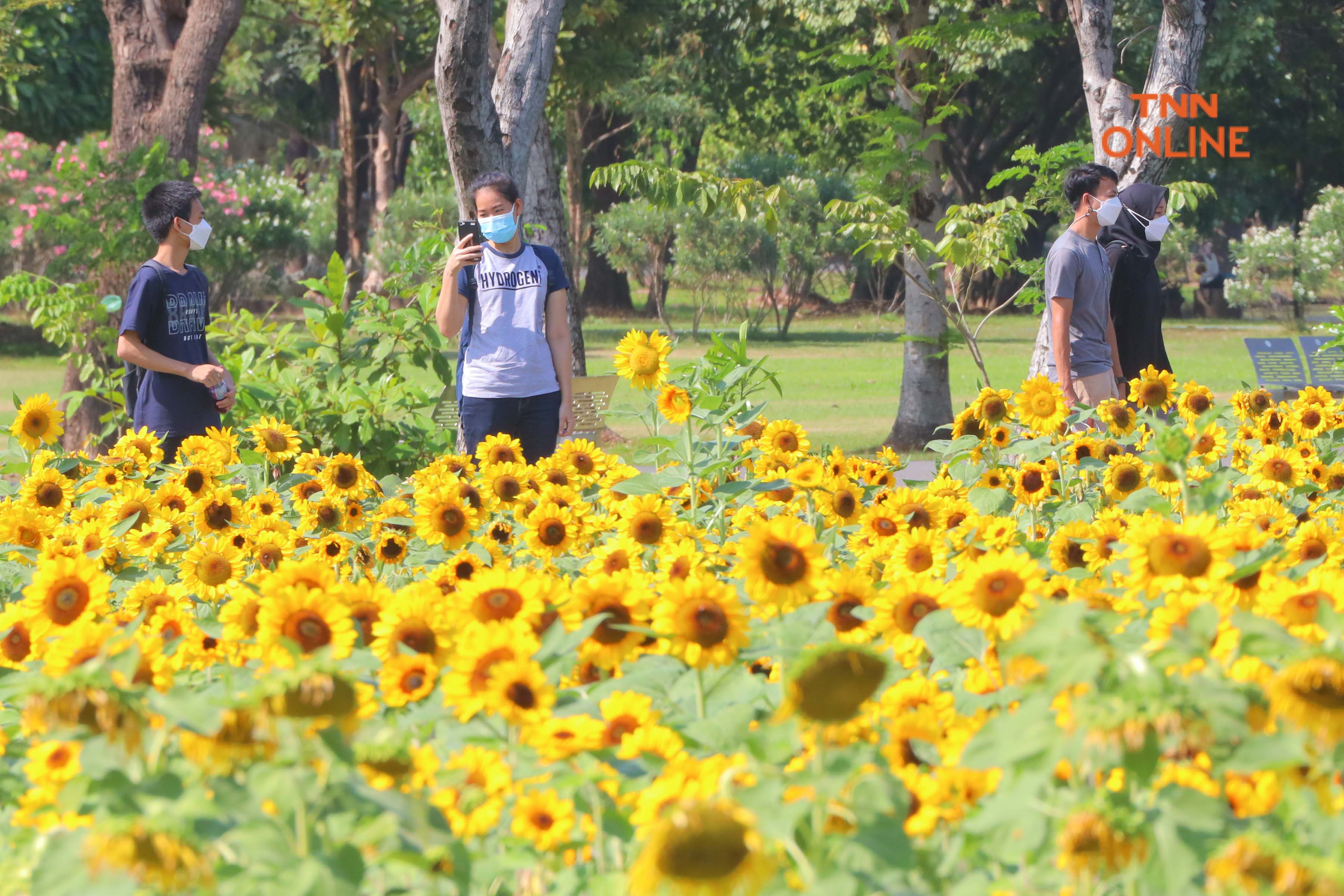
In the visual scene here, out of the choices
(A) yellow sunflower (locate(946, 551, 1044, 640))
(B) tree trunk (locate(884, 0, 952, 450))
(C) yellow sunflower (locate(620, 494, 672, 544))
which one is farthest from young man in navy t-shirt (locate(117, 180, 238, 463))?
(B) tree trunk (locate(884, 0, 952, 450))

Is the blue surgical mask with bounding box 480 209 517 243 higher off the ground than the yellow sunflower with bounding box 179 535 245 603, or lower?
higher

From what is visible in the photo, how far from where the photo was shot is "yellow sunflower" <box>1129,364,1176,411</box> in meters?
4.44

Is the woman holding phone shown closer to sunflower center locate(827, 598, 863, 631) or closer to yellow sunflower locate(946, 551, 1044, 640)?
sunflower center locate(827, 598, 863, 631)

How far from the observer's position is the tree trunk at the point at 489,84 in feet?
25.7

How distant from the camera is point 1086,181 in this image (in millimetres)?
6293

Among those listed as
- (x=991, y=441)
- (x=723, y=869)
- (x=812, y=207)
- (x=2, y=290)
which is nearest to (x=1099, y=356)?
(x=991, y=441)

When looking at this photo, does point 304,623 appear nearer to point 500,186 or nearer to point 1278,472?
point 1278,472

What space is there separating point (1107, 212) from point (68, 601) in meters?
5.02

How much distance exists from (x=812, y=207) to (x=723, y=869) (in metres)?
32.0

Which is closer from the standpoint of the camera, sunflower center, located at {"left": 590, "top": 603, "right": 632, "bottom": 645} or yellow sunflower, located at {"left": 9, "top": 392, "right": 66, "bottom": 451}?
sunflower center, located at {"left": 590, "top": 603, "right": 632, "bottom": 645}

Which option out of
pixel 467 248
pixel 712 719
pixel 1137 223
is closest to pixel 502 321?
pixel 467 248

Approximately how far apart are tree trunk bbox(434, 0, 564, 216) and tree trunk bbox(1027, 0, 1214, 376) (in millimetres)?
3233

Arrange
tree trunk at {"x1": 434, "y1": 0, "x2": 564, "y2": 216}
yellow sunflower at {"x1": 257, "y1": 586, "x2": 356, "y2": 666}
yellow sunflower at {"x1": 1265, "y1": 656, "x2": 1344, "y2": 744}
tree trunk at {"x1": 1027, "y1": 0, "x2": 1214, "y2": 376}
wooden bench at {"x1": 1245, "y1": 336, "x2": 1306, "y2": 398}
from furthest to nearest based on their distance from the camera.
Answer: wooden bench at {"x1": 1245, "y1": 336, "x2": 1306, "y2": 398} < tree trunk at {"x1": 1027, "y1": 0, "x2": 1214, "y2": 376} < tree trunk at {"x1": 434, "y1": 0, "x2": 564, "y2": 216} < yellow sunflower at {"x1": 257, "y1": 586, "x2": 356, "y2": 666} < yellow sunflower at {"x1": 1265, "y1": 656, "x2": 1344, "y2": 744}

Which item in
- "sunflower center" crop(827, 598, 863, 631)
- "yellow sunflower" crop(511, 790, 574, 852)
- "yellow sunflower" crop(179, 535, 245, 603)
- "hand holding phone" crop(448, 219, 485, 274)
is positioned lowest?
"yellow sunflower" crop(179, 535, 245, 603)
